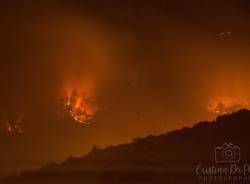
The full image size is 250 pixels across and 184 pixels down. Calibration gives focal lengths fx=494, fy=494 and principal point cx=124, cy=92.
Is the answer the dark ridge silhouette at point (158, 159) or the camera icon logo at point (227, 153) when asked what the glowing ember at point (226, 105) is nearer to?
the dark ridge silhouette at point (158, 159)

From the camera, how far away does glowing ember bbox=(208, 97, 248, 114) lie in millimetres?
22156

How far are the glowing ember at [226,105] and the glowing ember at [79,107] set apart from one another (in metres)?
5.56

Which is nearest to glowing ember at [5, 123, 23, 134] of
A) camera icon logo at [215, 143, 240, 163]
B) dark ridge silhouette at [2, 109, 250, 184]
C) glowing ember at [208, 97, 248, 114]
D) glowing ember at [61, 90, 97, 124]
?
glowing ember at [61, 90, 97, 124]

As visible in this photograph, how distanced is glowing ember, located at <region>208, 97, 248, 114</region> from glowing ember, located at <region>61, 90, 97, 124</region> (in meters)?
5.56

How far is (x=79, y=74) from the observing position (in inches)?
929

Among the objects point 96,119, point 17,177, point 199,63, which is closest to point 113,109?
point 96,119

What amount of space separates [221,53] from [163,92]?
3.32 metres

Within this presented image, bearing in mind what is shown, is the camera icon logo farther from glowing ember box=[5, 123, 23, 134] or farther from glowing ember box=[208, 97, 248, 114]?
glowing ember box=[5, 123, 23, 134]

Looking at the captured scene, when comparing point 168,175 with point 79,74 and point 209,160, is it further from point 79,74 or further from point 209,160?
point 79,74

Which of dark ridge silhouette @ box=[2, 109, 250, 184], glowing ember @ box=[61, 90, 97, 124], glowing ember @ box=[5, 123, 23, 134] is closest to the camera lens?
dark ridge silhouette @ box=[2, 109, 250, 184]

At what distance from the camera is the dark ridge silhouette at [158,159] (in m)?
12.0

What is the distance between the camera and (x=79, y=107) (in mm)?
23031
